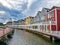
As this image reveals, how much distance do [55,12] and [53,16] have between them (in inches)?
91.5

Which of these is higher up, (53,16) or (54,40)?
(53,16)

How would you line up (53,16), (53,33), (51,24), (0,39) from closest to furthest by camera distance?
(0,39), (53,33), (51,24), (53,16)

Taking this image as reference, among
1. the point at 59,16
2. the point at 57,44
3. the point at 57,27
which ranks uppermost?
the point at 59,16

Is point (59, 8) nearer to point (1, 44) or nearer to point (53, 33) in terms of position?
point (53, 33)

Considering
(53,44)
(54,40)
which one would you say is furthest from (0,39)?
(54,40)

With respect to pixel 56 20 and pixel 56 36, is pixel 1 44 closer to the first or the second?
pixel 56 36

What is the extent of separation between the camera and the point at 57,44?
2697 cm

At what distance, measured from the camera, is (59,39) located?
99.2 ft

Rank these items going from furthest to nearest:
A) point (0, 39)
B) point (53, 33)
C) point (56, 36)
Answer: point (53, 33)
point (56, 36)
point (0, 39)

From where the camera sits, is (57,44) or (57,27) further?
(57,27)

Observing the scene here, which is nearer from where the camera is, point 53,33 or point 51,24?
point 53,33

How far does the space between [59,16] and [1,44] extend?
80.9 feet

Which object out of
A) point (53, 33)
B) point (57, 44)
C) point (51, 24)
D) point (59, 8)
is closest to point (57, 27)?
point (51, 24)

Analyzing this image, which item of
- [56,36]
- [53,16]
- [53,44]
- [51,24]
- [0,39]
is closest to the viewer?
[0,39]
